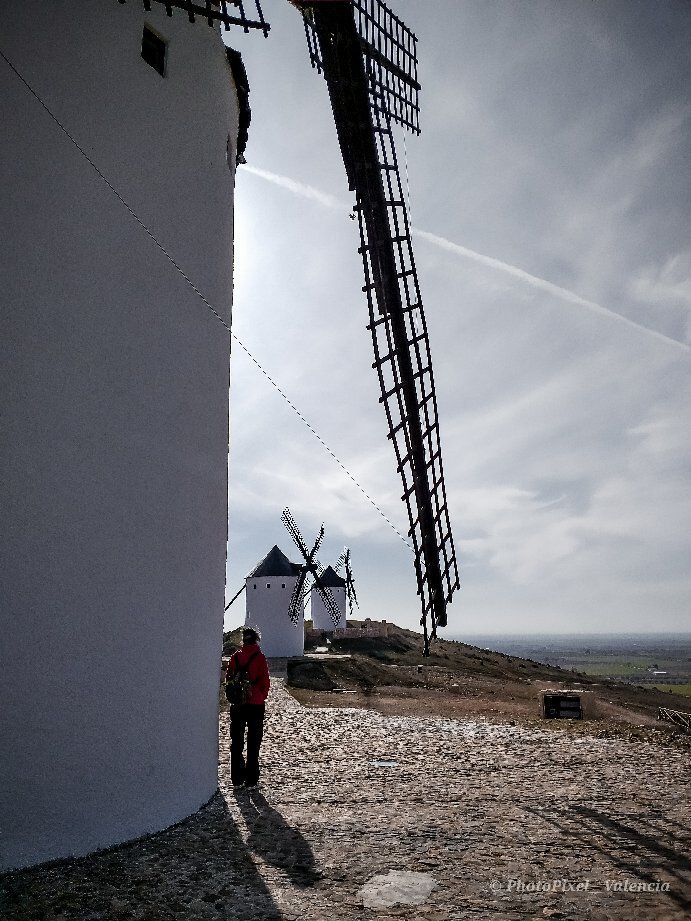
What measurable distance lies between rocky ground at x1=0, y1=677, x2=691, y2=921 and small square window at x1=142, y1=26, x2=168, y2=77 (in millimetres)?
7131

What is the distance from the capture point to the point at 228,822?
17.1 feet

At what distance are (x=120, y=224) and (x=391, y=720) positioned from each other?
9.50 metres

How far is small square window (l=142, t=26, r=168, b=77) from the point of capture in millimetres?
5844

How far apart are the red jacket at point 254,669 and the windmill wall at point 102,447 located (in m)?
0.39

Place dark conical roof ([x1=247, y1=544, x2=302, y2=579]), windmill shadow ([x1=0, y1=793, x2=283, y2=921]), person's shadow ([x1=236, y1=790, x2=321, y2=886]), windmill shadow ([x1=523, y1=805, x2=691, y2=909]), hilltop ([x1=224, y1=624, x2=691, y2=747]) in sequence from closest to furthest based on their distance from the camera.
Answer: windmill shadow ([x1=0, y1=793, x2=283, y2=921]) → windmill shadow ([x1=523, y1=805, x2=691, y2=909]) → person's shadow ([x1=236, y1=790, x2=321, y2=886]) → hilltop ([x1=224, y1=624, x2=691, y2=747]) → dark conical roof ([x1=247, y1=544, x2=302, y2=579])

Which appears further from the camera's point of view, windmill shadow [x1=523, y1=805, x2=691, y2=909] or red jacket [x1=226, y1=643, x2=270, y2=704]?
red jacket [x1=226, y1=643, x2=270, y2=704]

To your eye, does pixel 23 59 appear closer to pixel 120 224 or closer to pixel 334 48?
pixel 120 224

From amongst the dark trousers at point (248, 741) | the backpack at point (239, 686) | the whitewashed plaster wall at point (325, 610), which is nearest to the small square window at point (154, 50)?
the backpack at point (239, 686)

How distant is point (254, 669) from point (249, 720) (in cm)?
58

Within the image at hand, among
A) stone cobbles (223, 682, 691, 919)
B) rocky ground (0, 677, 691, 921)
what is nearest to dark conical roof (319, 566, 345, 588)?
stone cobbles (223, 682, 691, 919)

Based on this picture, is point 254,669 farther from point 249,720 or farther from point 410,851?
point 410,851

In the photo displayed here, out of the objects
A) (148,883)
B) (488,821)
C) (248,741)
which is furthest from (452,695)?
(148,883)

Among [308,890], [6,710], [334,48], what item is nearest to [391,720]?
[308,890]

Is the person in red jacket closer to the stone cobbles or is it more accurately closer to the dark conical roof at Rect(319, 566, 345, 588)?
the stone cobbles
